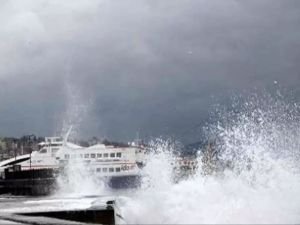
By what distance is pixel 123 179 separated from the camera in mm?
77625

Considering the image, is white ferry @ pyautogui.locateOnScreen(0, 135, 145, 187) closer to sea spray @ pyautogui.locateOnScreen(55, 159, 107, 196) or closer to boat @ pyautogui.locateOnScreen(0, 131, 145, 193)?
boat @ pyautogui.locateOnScreen(0, 131, 145, 193)

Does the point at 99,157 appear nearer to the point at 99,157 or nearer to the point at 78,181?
the point at 99,157

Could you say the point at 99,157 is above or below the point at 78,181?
above

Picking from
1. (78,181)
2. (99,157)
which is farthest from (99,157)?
(78,181)

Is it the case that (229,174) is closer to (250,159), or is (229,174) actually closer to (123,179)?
(250,159)

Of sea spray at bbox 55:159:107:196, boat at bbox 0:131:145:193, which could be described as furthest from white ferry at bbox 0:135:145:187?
sea spray at bbox 55:159:107:196

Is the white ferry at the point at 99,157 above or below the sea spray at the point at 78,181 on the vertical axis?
above

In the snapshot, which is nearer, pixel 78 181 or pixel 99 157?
pixel 78 181

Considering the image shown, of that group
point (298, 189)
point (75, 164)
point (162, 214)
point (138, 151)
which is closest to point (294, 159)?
point (298, 189)

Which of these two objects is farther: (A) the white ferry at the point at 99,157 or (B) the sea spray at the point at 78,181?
(A) the white ferry at the point at 99,157

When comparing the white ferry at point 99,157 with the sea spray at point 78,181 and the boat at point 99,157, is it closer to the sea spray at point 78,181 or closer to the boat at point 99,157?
the boat at point 99,157

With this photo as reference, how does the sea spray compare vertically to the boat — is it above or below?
below

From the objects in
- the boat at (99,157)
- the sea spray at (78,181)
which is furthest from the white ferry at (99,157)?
the sea spray at (78,181)

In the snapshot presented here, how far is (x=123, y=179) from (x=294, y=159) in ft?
163
